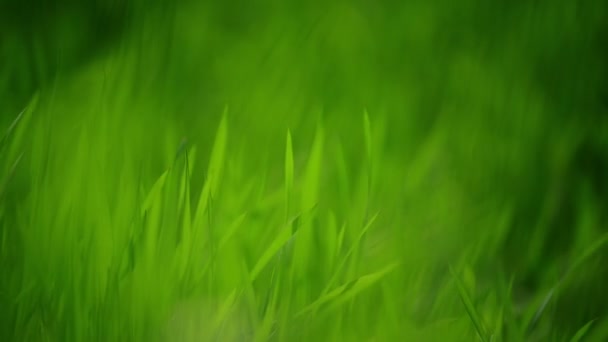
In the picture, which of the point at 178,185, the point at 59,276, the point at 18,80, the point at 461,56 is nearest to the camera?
the point at 59,276

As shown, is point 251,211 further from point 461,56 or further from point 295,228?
point 461,56

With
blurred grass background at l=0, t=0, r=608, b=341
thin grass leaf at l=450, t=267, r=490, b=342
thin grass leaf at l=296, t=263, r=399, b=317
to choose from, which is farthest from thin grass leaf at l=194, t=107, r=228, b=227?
thin grass leaf at l=450, t=267, r=490, b=342

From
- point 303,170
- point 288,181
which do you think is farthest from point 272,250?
point 303,170

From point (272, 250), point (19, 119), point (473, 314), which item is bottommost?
point (473, 314)

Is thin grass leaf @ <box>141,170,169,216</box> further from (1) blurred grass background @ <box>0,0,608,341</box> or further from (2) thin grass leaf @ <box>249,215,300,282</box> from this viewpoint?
(2) thin grass leaf @ <box>249,215,300,282</box>

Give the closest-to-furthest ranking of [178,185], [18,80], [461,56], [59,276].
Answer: [59,276]
[178,185]
[18,80]
[461,56]

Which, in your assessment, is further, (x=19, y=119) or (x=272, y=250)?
(x=19, y=119)

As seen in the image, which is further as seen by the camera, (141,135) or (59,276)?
(141,135)

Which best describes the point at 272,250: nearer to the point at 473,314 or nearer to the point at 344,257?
the point at 344,257

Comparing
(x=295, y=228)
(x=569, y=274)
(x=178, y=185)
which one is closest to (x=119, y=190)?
(x=178, y=185)
